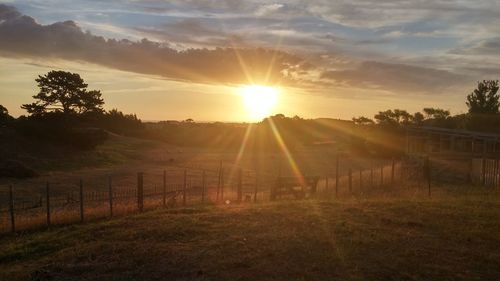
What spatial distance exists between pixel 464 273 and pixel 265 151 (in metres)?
79.8

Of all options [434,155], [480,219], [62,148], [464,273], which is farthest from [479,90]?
[464,273]

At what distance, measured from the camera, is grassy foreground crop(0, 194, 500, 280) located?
945cm

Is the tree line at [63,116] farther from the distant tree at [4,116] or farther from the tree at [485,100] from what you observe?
the tree at [485,100]

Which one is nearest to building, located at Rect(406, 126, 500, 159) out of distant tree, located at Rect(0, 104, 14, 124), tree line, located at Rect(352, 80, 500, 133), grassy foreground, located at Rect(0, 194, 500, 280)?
tree line, located at Rect(352, 80, 500, 133)

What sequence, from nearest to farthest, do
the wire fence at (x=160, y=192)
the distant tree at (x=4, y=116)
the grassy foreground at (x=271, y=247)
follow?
the grassy foreground at (x=271, y=247) → the wire fence at (x=160, y=192) → the distant tree at (x=4, y=116)

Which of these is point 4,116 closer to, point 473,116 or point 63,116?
point 63,116

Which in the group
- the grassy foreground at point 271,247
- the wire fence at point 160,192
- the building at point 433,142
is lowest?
the wire fence at point 160,192

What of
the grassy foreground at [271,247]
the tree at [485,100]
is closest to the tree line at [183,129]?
the tree at [485,100]

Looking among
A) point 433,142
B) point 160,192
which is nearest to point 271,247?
point 160,192

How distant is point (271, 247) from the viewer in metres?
11.0

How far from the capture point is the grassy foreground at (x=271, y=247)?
31.0 ft

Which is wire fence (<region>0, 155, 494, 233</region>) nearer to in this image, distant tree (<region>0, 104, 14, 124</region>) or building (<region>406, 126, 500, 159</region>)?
building (<region>406, 126, 500, 159</region>)

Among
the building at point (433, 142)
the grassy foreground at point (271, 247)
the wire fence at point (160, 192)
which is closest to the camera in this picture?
the grassy foreground at point (271, 247)

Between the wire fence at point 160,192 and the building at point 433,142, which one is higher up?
the building at point 433,142
